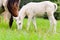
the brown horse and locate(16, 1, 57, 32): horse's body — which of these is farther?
locate(16, 1, 57, 32): horse's body

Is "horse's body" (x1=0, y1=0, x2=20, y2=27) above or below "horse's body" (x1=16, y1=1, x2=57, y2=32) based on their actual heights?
above

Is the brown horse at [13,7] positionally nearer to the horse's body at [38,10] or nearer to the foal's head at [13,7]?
the foal's head at [13,7]

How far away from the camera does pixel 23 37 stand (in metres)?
5.70

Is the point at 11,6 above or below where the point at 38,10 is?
above

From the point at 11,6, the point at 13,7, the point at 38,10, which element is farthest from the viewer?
the point at 38,10

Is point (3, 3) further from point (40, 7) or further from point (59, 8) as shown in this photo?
point (59, 8)

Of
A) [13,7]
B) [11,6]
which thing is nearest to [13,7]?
[13,7]

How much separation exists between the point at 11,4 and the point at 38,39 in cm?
530

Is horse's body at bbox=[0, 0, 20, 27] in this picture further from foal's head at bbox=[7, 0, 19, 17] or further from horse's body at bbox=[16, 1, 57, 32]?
horse's body at bbox=[16, 1, 57, 32]

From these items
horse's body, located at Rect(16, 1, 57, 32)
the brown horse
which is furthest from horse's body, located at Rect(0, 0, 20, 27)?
horse's body, located at Rect(16, 1, 57, 32)

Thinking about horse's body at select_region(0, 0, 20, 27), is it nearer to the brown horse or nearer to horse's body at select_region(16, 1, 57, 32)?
the brown horse

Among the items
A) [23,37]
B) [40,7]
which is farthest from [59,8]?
[23,37]

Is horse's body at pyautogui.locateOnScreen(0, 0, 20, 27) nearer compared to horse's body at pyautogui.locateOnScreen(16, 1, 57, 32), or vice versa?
horse's body at pyautogui.locateOnScreen(0, 0, 20, 27)

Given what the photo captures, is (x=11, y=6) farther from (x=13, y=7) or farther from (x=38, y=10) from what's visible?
(x=38, y=10)
